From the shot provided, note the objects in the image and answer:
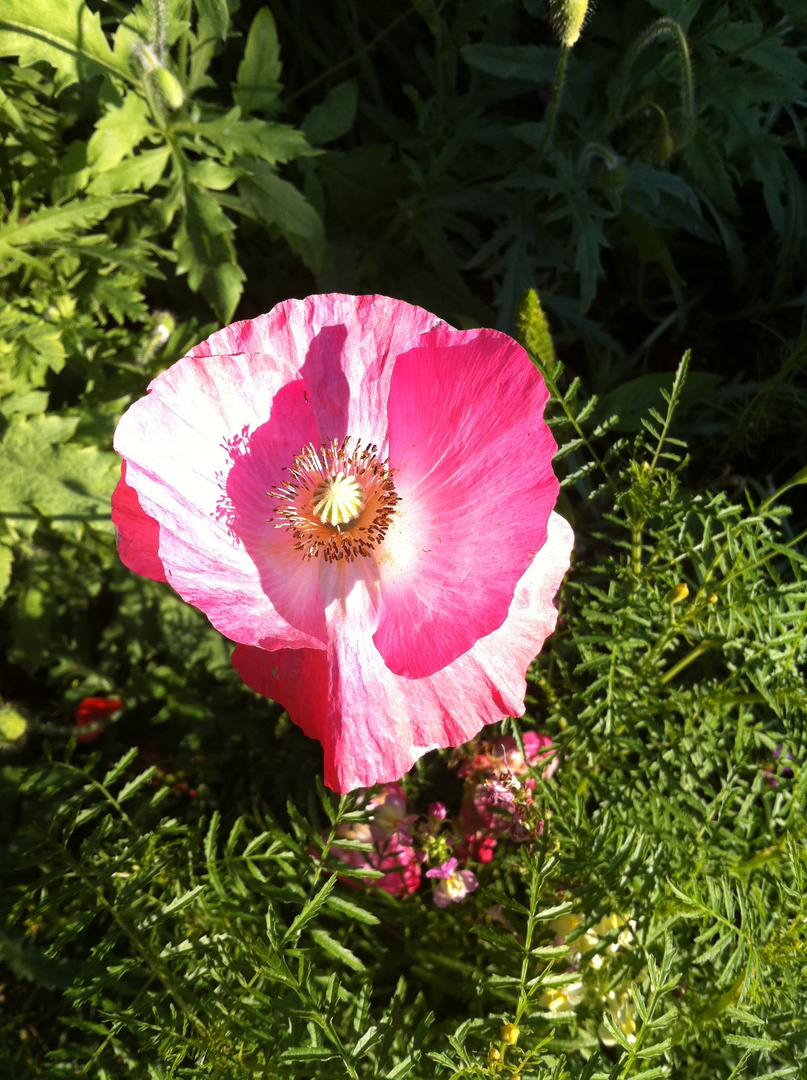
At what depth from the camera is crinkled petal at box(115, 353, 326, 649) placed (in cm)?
139

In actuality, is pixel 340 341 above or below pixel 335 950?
above

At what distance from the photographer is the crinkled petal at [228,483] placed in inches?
54.6

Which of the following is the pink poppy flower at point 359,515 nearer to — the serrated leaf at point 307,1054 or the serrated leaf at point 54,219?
the serrated leaf at point 307,1054

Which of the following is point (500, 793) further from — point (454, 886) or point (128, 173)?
point (128, 173)

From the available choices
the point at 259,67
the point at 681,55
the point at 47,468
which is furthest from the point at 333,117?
the point at 47,468

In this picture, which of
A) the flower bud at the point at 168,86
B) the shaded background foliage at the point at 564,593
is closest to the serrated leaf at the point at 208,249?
the shaded background foliage at the point at 564,593

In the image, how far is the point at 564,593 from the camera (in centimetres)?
192

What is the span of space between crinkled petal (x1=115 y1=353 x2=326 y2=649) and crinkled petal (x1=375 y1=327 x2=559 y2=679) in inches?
6.5

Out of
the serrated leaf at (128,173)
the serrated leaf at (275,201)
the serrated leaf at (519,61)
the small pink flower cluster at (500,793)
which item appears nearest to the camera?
the small pink flower cluster at (500,793)

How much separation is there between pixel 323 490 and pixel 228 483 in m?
0.17

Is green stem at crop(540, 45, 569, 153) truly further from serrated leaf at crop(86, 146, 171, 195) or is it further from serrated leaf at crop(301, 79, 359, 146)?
serrated leaf at crop(86, 146, 171, 195)

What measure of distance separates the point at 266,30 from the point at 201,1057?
95.7 inches

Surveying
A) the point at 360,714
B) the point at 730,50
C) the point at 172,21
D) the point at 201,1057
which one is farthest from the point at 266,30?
the point at 201,1057

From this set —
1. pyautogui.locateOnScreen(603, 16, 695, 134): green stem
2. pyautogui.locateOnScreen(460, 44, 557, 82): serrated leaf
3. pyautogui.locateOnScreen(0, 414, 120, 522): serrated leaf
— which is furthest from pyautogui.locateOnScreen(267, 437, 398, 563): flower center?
pyautogui.locateOnScreen(460, 44, 557, 82): serrated leaf
